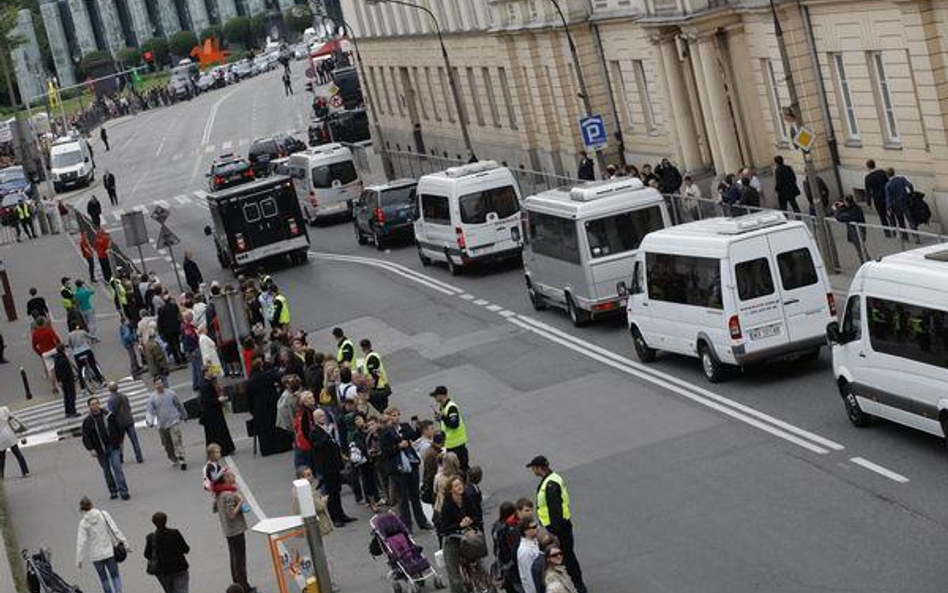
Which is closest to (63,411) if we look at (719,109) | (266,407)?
(266,407)

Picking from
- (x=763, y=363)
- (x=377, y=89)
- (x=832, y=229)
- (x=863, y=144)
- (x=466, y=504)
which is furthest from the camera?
(x=377, y=89)

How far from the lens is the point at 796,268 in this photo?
28906 mm

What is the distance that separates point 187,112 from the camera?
14675 centimetres

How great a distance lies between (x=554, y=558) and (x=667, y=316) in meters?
13.8

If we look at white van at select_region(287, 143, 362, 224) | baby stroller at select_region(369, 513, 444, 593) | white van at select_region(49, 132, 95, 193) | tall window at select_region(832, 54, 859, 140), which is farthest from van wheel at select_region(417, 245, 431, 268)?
white van at select_region(49, 132, 95, 193)

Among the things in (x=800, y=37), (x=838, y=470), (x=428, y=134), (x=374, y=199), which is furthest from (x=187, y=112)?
(x=838, y=470)

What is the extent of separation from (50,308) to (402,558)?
36.1 meters

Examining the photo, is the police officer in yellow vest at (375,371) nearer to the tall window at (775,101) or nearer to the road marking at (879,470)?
the road marking at (879,470)

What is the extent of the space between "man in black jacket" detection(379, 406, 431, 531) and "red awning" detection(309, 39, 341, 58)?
10829 centimetres

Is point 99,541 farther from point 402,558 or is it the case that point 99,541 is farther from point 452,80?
point 452,80

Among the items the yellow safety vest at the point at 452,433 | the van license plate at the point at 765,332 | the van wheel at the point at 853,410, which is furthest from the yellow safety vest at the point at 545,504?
the van license plate at the point at 765,332

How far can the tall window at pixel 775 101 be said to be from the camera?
4681cm

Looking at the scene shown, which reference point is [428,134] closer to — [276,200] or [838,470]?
[276,200]

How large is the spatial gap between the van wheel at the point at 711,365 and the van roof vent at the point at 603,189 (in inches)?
248
